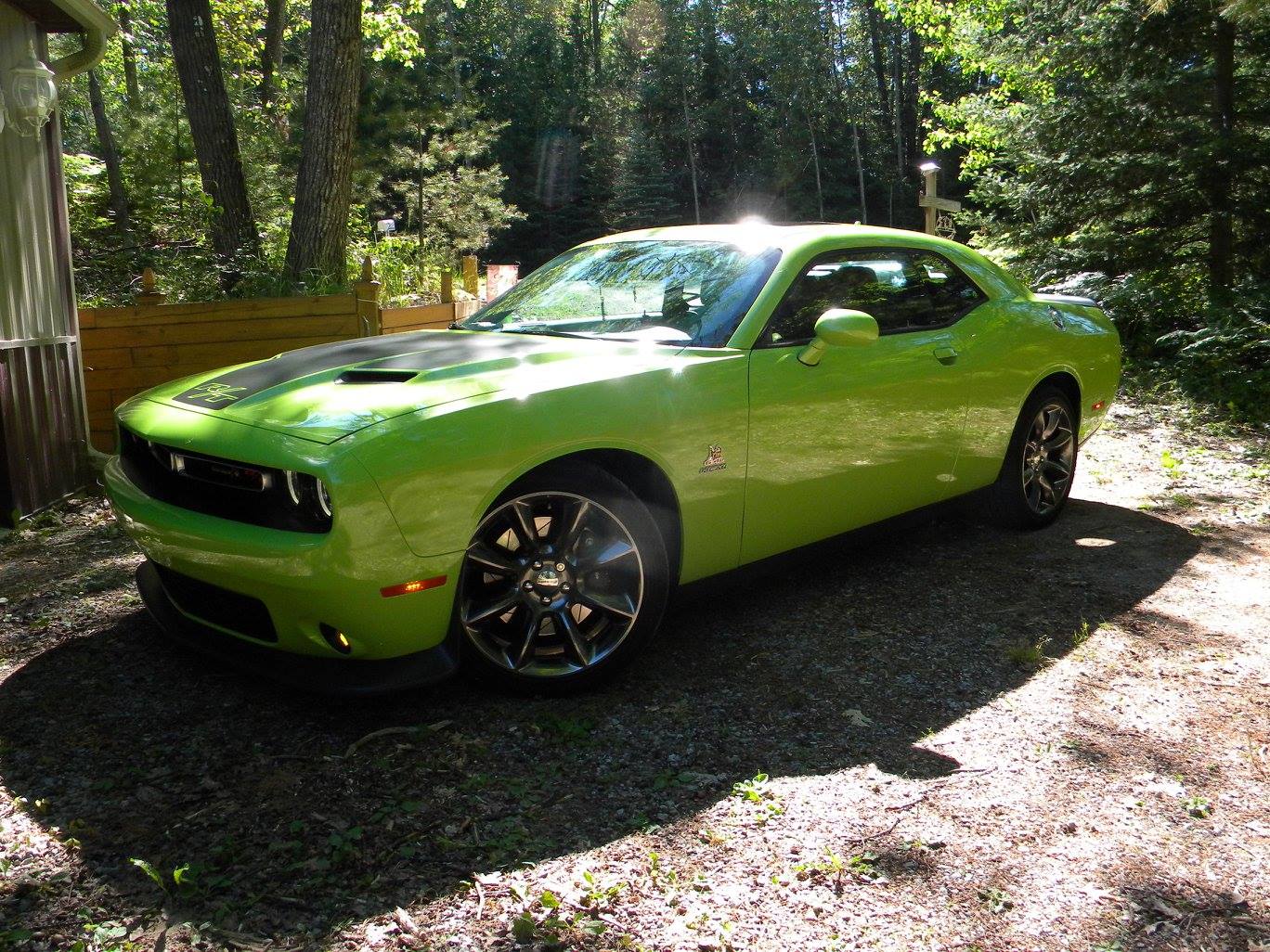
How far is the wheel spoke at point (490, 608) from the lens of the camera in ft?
11.1

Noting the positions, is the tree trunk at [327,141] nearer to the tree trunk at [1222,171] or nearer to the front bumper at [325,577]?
A: the front bumper at [325,577]

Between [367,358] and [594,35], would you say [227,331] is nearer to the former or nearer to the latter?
[367,358]

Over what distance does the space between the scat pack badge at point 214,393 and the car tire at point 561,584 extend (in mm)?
1016

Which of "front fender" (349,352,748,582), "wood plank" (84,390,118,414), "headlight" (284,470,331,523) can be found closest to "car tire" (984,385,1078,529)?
"front fender" (349,352,748,582)

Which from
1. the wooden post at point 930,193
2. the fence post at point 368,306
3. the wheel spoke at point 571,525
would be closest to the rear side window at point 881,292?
the wheel spoke at point 571,525

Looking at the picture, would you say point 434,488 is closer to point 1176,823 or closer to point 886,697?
point 886,697

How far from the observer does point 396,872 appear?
265 centimetres

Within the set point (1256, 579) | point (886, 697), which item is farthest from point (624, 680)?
point (1256, 579)

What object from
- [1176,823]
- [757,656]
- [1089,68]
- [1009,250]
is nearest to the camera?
[1176,823]

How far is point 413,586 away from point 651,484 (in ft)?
3.17

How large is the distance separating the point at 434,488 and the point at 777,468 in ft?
4.77

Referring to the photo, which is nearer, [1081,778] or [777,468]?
[1081,778]

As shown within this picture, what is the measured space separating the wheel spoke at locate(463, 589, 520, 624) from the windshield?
1.16 metres

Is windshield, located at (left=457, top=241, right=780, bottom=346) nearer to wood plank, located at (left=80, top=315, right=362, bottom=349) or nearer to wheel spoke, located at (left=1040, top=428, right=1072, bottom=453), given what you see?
wheel spoke, located at (left=1040, top=428, right=1072, bottom=453)
